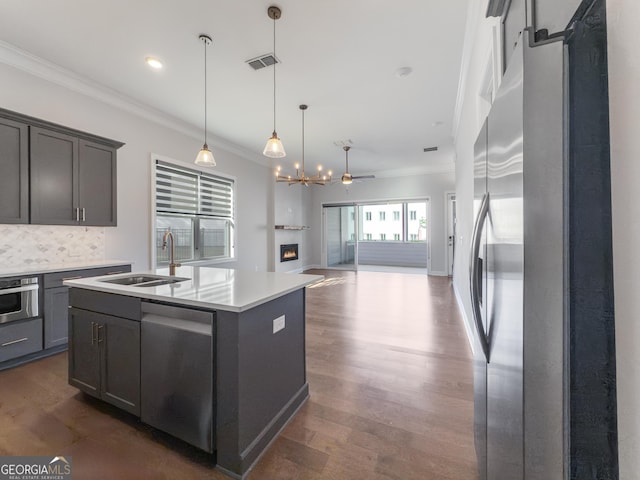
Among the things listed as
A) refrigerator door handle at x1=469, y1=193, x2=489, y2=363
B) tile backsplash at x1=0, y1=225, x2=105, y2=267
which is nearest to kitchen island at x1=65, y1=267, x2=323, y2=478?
refrigerator door handle at x1=469, y1=193, x2=489, y2=363

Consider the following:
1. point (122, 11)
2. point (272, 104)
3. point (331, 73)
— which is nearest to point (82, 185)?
point (122, 11)

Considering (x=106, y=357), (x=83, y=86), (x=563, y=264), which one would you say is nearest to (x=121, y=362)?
(x=106, y=357)

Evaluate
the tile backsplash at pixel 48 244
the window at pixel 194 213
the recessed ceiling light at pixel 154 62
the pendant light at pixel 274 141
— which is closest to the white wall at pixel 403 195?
the window at pixel 194 213

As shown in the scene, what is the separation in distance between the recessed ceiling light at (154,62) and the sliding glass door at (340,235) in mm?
6327

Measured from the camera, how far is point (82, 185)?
10.2ft

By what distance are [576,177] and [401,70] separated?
3.09 m

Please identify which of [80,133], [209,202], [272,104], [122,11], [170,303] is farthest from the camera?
[209,202]

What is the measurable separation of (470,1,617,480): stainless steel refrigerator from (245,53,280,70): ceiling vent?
9.07 ft

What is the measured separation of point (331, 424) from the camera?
1.72 meters

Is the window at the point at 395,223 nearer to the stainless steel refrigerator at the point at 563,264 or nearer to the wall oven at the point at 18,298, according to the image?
the wall oven at the point at 18,298

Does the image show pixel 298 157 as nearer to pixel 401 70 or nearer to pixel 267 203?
pixel 267 203

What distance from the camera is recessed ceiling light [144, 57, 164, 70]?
2.89 m

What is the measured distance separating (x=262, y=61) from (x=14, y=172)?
2718 millimetres

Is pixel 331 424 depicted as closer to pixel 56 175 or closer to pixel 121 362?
pixel 121 362
